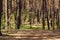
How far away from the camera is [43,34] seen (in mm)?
2840

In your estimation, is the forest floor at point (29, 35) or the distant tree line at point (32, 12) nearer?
the forest floor at point (29, 35)

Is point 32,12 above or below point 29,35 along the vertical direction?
above

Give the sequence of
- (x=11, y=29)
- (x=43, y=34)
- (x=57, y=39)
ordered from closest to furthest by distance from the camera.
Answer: (x=57, y=39) < (x=43, y=34) < (x=11, y=29)

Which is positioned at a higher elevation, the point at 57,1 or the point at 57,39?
the point at 57,1

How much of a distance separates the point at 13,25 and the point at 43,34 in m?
0.77

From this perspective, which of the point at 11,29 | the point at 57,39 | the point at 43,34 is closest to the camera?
the point at 57,39

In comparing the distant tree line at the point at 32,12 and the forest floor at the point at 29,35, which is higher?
the distant tree line at the point at 32,12

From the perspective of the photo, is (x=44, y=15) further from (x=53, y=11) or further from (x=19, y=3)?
(x=19, y=3)

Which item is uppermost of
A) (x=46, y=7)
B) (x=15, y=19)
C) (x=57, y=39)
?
(x=46, y=7)

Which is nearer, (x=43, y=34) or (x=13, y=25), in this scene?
(x=43, y=34)

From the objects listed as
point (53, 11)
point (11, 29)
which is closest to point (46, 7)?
point (53, 11)

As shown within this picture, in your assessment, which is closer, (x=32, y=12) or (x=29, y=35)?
(x=29, y=35)

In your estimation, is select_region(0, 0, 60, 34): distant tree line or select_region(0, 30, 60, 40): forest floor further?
select_region(0, 0, 60, 34): distant tree line

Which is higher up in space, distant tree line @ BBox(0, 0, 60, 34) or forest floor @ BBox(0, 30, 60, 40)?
distant tree line @ BBox(0, 0, 60, 34)
